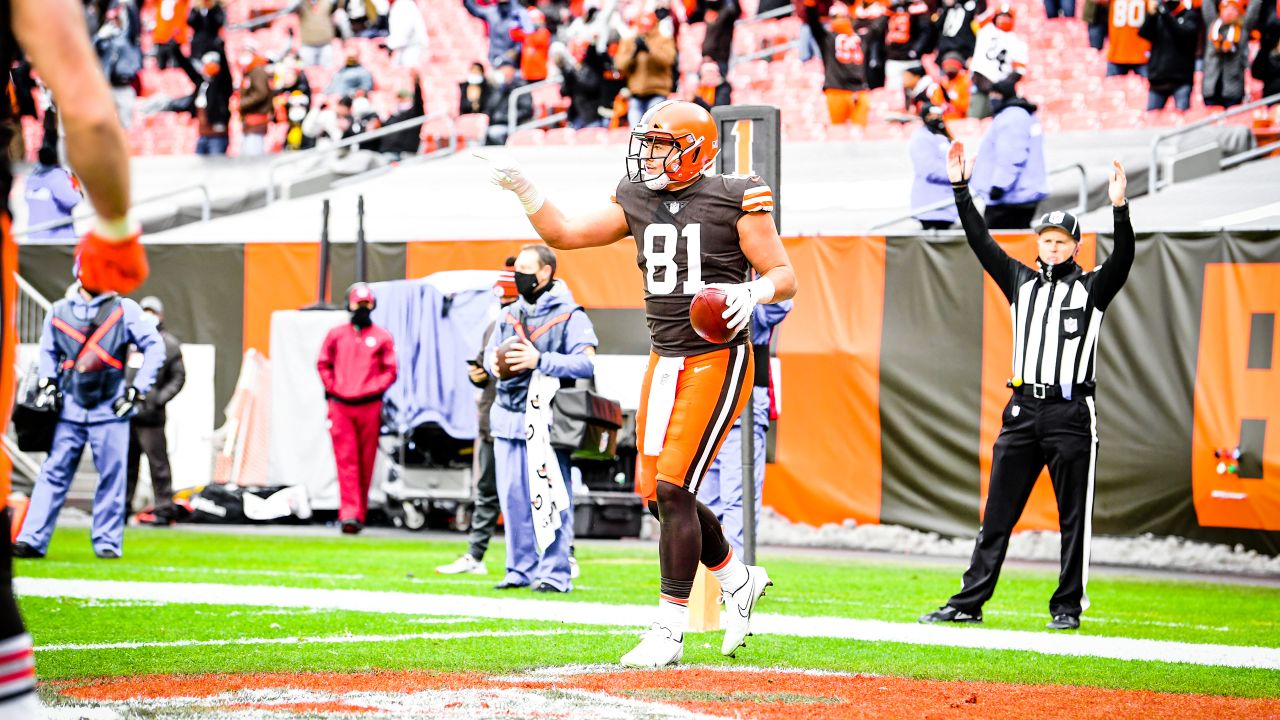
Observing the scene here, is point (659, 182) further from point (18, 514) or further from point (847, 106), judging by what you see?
point (847, 106)

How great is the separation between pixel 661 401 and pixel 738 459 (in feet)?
9.80

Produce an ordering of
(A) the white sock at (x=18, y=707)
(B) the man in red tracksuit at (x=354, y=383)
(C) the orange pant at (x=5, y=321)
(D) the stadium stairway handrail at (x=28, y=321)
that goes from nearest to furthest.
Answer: (A) the white sock at (x=18, y=707)
(C) the orange pant at (x=5, y=321)
(B) the man in red tracksuit at (x=354, y=383)
(D) the stadium stairway handrail at (x=28, y=321)

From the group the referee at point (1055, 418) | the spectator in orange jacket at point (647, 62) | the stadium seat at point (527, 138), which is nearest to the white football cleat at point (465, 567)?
the referee at point (1055, 418)

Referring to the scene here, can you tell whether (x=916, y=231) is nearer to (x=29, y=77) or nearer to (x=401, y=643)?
(x=401, y=643)

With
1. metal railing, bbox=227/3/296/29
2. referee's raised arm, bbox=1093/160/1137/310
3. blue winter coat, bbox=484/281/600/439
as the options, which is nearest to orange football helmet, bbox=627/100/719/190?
referee's raised arm, bbox=1093/160/1137/310

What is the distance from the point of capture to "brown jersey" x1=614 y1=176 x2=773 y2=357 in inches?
248

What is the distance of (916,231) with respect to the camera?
44.4 ft

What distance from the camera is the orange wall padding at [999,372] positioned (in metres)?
12.7

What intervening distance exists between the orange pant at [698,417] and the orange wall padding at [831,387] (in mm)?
7273

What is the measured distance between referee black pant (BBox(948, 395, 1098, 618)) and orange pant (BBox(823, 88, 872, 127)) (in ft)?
35.7

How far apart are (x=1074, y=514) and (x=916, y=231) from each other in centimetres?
563

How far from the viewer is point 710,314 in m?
5.85

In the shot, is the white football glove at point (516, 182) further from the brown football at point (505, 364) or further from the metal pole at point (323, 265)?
the metal pole at point (323, 265)

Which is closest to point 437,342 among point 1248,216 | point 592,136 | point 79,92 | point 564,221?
point 592,136
